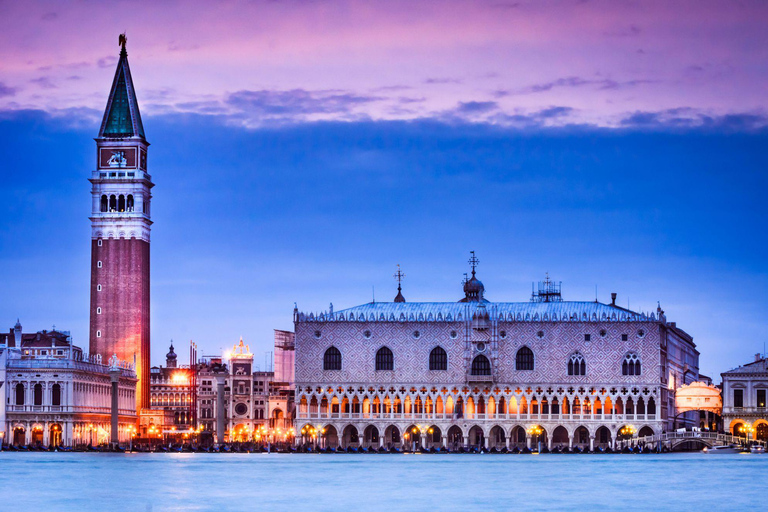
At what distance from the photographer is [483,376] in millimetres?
118438

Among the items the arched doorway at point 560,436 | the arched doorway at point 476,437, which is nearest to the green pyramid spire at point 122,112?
the arched doorway at point 476,437

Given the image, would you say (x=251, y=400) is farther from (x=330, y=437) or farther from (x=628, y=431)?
(x=628, y=431)

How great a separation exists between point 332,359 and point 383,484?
158ft

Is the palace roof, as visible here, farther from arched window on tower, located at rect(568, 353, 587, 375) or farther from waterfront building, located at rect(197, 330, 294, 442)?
waterfront building, located at rect(197, 330, 294, 442)

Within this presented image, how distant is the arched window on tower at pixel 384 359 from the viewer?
394 feet

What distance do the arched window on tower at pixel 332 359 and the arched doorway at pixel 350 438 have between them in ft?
16.2

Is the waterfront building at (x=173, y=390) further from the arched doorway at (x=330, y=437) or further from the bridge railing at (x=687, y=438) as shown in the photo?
the bridge railing at (x=687, y=438)

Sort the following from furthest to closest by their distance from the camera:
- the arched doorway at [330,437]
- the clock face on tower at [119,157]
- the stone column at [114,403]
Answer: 1. the clock face on tower at [119,157]
2. the stone column at [114,403]
3. the arched doorway at [330,437]

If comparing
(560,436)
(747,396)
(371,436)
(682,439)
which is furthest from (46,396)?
(747,396)

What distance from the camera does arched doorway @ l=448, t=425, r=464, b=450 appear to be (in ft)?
394

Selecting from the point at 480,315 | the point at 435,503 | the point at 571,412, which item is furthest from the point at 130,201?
the point at 435,503

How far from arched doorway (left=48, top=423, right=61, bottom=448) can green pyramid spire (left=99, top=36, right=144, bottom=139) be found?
28.6 m

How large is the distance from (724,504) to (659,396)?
181 ft

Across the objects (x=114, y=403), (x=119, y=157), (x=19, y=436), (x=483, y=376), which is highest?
(x=119, y=157)
